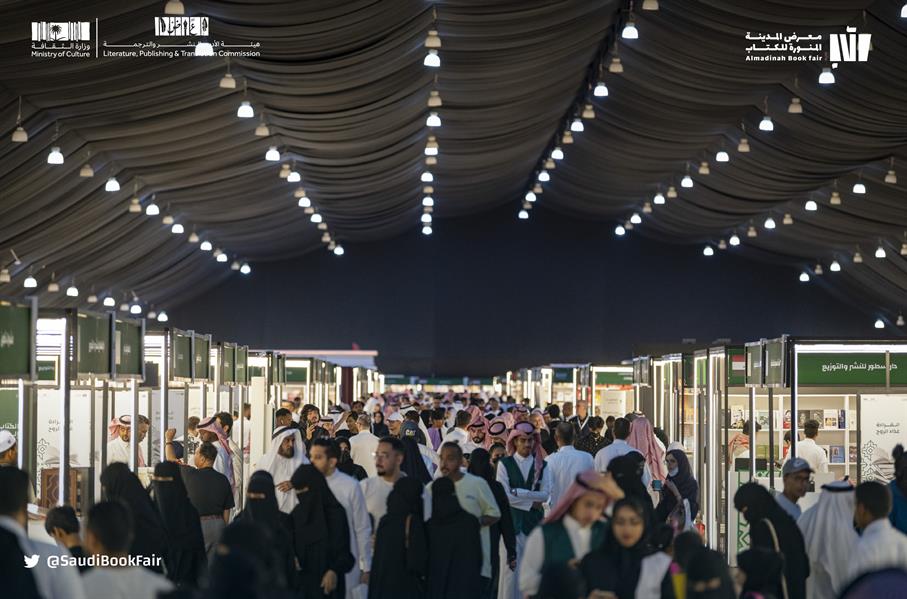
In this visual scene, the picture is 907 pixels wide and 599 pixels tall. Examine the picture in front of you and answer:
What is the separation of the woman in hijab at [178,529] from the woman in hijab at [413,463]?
2337 mm

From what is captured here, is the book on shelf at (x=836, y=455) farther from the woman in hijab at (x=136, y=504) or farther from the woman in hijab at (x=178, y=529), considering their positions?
the woman in hijab at (x=136, y=504)

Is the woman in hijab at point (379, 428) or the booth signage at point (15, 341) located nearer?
the booth signage at point (15, 341)

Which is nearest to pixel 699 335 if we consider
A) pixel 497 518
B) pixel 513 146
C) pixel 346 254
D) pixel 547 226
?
pixel 547 226

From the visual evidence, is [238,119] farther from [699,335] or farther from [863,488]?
[699,335]

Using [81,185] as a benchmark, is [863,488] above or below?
below

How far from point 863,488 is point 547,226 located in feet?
128

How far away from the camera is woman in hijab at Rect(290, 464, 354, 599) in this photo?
7875mm

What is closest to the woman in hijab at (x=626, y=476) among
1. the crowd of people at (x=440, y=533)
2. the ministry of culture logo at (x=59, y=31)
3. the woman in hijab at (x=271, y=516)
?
the crowd of people at (x=440, y=533)

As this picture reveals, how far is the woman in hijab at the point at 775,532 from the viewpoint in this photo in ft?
22.8

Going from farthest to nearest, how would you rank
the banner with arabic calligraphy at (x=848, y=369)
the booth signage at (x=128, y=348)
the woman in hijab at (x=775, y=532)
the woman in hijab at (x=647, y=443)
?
the woman in hijab at (x=647, y=443), the banner with arabic calligraphy at (x=848, y=369), the booth signage at (x=128, y=348), the woman in hijab at (x=775, y=532)

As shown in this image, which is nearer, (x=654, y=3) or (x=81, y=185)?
(x=654, y=3)

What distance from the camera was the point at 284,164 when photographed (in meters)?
29.2

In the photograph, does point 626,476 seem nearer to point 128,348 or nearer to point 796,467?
point 796,467

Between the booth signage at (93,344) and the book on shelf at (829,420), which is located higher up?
the booth signage at (93,344)
